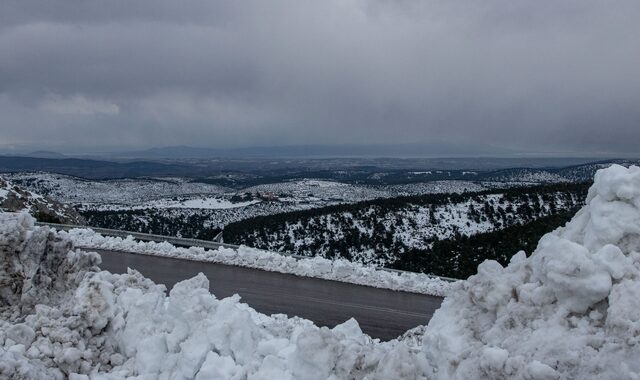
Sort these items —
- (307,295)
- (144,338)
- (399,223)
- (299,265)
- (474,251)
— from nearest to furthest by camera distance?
(144,338) < (307,295) < (299,265) < (474,251) < (399,223)

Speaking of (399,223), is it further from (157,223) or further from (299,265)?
(157,223)

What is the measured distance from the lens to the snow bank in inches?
689

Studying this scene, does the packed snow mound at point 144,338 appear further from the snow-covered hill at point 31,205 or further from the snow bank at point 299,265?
the snow-covered hill at point 31,205

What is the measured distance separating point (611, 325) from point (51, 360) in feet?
24.6

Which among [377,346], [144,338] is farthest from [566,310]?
[144,338]

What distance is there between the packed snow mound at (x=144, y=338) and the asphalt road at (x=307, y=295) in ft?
14.8

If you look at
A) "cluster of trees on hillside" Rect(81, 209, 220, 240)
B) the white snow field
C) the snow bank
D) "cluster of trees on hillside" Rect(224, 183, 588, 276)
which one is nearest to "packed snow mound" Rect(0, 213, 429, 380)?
the white snow field

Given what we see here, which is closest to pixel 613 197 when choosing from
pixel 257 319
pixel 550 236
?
pixel 550 236

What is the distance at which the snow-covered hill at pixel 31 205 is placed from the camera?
3705 cm

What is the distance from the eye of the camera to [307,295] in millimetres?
15750

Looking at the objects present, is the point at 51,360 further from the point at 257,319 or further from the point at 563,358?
the point at 563,358

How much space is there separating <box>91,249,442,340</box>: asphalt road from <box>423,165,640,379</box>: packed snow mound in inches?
249

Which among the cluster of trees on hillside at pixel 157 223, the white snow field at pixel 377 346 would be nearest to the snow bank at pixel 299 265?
the white snow field at pixel 377 346

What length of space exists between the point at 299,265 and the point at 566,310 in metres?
13.6
